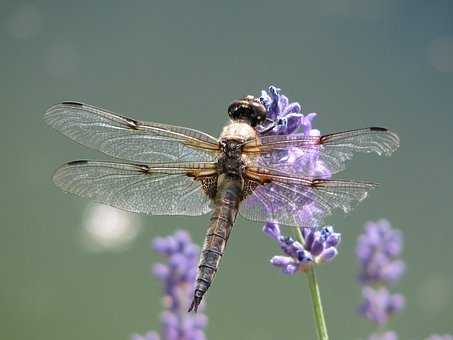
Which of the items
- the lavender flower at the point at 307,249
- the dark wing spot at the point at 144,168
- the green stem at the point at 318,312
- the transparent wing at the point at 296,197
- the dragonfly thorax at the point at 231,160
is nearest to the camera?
the green stem at the point at 318,312

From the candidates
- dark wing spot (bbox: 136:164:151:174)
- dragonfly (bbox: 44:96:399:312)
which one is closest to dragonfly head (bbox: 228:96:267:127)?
dragonfly (bbox: 44:96:399:312)

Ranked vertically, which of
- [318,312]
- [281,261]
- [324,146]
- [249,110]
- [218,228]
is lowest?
[318,312]

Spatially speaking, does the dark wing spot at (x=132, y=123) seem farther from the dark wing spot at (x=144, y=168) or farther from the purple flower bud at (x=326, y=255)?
the purple flower bud at (x=326, y=255)

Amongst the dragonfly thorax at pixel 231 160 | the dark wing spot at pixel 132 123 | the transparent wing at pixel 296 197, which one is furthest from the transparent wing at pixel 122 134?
the transparent wing at pixel 296 197

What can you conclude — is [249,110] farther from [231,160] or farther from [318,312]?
[318,312]

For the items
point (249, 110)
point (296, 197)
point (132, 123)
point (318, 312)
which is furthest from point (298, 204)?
point (132, 123)

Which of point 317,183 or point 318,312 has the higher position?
point 317,183

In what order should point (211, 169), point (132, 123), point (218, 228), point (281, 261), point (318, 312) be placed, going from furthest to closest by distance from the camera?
point (132, 123), point (211, 169), point (218, 228), point (281, 261), point (318, 312)
